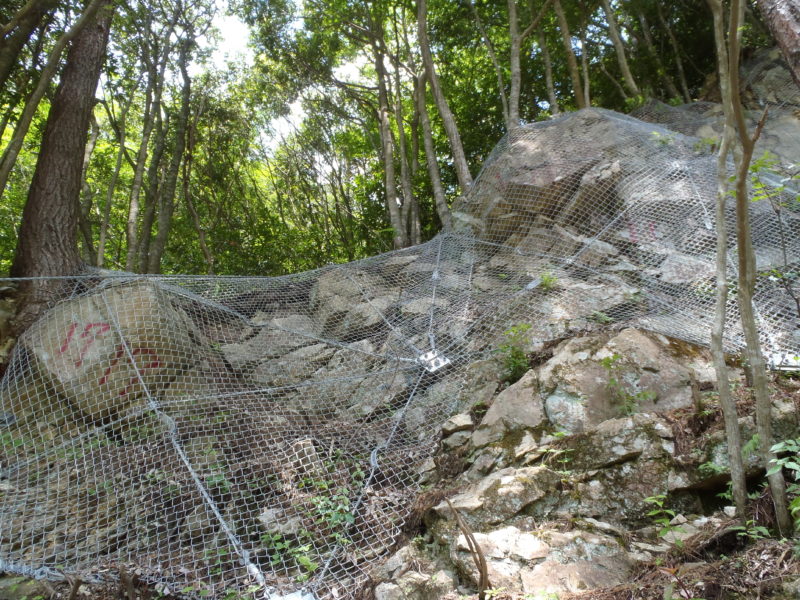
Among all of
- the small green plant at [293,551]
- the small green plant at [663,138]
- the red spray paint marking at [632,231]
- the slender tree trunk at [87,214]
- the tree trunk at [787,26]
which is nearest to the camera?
the small green plant at [293,551]

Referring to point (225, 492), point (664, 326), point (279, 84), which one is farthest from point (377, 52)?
point (225, 492)

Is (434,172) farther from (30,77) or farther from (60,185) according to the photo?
(30,77)

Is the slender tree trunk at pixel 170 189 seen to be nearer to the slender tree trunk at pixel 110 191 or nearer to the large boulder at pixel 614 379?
the slender tree trunk at pixel 110 191

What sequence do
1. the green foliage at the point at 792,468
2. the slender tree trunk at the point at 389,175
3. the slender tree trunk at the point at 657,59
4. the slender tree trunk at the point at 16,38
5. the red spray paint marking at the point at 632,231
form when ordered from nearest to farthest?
the green foliage at the point at 792,468 < the slender tree trunk at the point at 16,38 < the red spray paint marking at the point at 632,231 < the slender tree trunk at the point at 389,175 < the slender tree trunk at the point at 657,59

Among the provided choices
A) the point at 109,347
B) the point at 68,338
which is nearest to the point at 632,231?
the point at 109,347

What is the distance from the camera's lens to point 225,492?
9.18ft

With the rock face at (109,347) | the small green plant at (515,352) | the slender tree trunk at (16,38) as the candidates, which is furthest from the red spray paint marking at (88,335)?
the small green plant at (515,352)

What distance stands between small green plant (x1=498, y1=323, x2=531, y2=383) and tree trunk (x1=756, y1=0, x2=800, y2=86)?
2.05 meters

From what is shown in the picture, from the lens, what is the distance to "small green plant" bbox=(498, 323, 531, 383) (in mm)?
3242

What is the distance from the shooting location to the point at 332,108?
8.26 m

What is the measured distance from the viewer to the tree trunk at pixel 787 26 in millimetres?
2828

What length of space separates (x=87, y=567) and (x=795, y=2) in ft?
15.3

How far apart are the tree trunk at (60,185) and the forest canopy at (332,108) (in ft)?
4.37

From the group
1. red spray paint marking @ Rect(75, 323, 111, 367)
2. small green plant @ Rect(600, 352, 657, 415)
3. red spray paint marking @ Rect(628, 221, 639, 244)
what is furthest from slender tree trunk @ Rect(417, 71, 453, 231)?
red spray paint marking @ Rect(75, 323, 111, 367)
